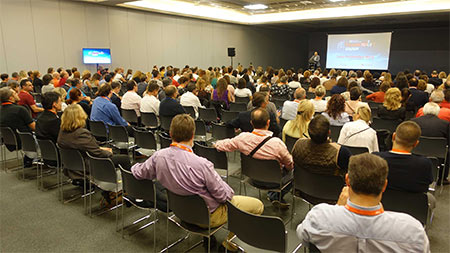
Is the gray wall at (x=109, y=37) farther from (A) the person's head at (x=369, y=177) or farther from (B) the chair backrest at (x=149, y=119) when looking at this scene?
(A) the person's head at (x=369, y=177)

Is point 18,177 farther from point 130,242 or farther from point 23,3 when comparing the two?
point 23,3

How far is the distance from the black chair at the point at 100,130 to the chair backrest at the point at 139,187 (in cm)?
235

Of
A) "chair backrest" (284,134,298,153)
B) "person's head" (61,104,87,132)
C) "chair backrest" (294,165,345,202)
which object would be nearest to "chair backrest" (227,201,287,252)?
"chair backrest" (294,165,345,202)

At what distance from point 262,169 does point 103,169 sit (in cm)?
171

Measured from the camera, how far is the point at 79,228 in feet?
10.8

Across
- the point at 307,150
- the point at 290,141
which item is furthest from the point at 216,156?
the point at 307,150

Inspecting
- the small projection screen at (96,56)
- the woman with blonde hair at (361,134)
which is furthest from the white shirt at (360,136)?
the small projection screen at (96,56)

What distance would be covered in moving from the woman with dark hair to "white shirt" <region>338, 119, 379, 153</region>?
2.58ft

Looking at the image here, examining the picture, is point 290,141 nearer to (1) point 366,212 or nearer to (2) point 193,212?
(2) point 193,212

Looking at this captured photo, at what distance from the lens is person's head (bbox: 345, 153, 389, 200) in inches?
56.7

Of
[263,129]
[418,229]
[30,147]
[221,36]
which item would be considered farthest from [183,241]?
[221,36]

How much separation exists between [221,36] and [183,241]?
646 inches

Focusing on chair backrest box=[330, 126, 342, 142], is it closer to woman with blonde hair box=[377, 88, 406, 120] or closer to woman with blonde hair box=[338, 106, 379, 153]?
woman with blonde hair box=[338, 106, 379, 153]

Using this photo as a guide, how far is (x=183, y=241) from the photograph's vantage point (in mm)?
3053
